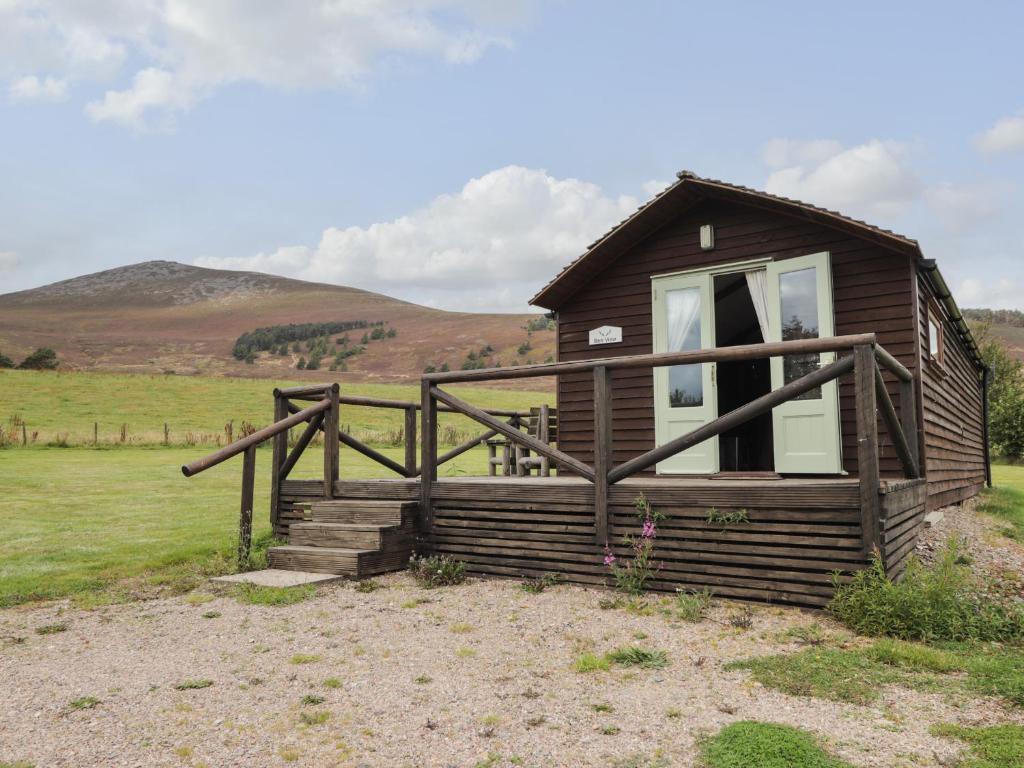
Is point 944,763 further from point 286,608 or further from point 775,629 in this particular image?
point 286,608

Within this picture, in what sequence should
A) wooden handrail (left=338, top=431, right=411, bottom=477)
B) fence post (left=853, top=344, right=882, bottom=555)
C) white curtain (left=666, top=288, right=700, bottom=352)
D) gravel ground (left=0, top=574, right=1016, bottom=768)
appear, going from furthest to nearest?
white curtain (left=666, top=288, right=700, bottom=352)
wooden handrail (left=338, top=431, right=411, bottom=477)
fence post (left=853, top=344, right=882, bottom=555)
gravel ground (left=0, top=574, right=1016, bottom=768)

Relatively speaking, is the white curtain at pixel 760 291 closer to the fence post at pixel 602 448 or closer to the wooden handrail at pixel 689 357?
the wooden handrail at pixel 689 357

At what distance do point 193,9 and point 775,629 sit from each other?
33.7 ft

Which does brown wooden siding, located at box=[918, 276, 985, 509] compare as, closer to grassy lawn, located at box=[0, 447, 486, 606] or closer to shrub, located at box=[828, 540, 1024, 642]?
shrub, located at box=[828, 540, 1024, 642]

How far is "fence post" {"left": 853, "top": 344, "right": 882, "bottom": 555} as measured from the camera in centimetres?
447

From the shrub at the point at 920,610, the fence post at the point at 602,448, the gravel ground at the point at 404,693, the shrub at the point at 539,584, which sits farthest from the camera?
the fence post at the point at 602,448

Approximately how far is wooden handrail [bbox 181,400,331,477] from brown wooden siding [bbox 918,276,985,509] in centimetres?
653

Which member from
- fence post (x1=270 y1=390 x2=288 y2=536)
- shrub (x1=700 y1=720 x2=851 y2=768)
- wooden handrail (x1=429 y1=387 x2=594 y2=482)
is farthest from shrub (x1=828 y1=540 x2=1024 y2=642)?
fence post (x1=270 y1=390 x2=288 y2=536)

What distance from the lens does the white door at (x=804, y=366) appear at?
7.14m

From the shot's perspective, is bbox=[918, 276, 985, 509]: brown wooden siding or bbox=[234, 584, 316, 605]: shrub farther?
bbox=[918, 276, 985, 509]: brown wooden siding

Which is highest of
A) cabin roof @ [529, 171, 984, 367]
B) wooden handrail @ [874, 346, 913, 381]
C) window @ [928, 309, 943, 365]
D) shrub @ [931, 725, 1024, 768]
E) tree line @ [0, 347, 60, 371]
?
tree line @ [0, 347, 60, 371]

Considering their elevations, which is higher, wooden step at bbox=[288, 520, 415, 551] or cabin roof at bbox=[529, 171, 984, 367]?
cabin roof at bbox=[529, 171, 984, 367]

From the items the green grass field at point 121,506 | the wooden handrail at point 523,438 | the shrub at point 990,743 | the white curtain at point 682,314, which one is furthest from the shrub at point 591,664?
the white curtain at point 682,314

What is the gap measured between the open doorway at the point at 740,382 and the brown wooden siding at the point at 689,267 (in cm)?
85
